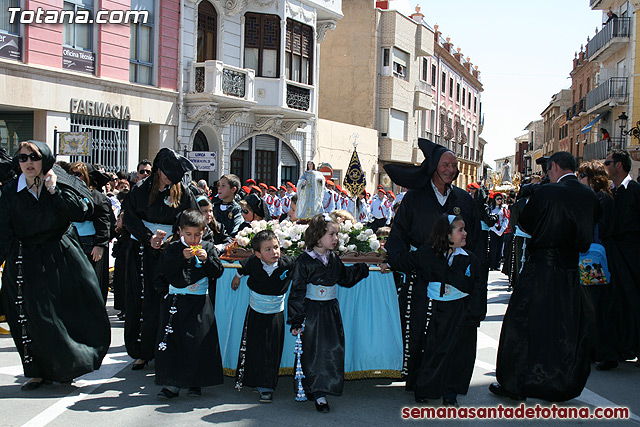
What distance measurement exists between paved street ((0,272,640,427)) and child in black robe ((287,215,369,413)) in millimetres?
239

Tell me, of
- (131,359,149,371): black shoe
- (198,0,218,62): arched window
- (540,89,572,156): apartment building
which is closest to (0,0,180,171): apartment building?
(198,0,218,62): arched window

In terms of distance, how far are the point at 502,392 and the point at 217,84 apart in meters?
16.8

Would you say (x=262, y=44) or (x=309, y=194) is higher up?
(x=262, y=44)

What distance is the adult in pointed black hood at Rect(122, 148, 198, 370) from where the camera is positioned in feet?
21.9

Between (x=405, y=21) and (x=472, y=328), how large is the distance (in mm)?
33399

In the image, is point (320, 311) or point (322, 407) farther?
point (320, 311)

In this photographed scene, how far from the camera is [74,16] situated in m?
17.6

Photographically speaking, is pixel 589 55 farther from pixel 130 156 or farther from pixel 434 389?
pixel 434 389

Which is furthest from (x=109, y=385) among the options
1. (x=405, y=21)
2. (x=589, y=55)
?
(x=589, y=55)

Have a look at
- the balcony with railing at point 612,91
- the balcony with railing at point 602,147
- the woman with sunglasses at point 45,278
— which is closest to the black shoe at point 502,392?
the woman with sunglasses at point 45,278

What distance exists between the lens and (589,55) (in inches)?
1598

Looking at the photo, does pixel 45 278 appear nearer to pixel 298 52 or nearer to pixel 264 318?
pixel 264 318

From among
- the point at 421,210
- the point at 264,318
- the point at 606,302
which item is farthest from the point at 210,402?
the point at 606,302

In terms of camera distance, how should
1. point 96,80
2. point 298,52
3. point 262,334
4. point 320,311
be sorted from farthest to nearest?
point 298,52 → point 96,80 → point 262,334 → point 320,311
